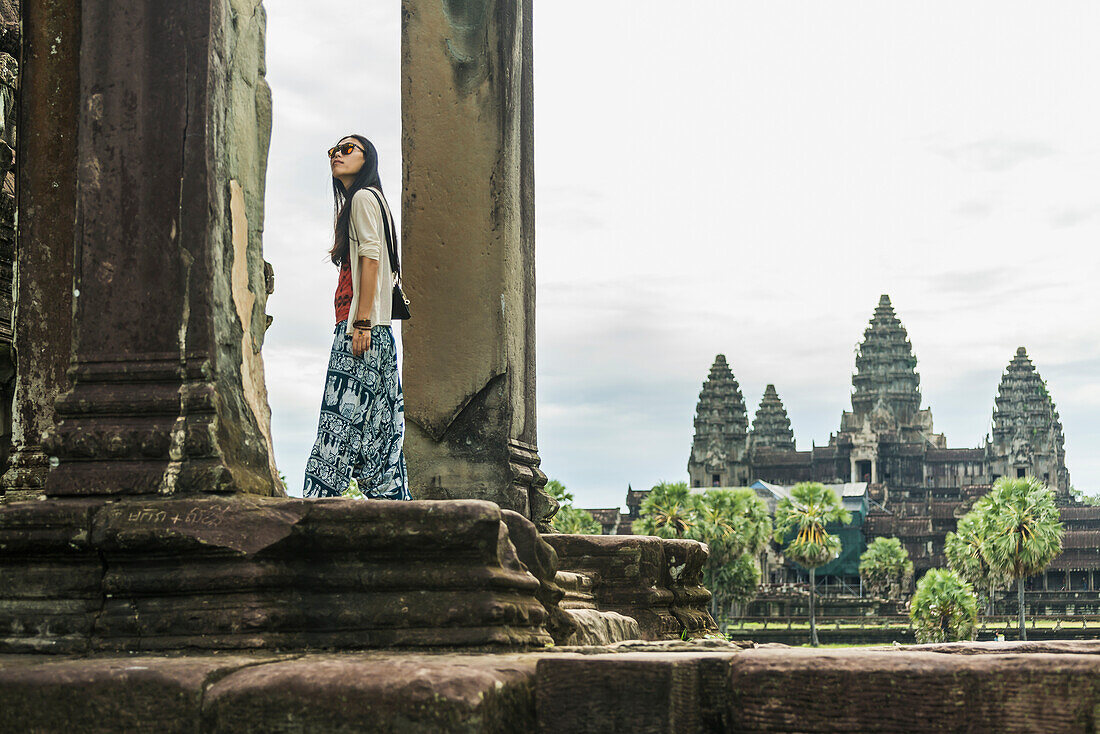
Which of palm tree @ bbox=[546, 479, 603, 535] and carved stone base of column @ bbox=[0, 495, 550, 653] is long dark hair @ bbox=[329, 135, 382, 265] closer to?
carved stone base of column @ bbox=[0, 495, 550, 653]

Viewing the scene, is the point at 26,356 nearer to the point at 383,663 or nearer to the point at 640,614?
the point at 383,663

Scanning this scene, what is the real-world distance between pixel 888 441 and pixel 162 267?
286 feet

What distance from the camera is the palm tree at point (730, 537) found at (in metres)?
47.5

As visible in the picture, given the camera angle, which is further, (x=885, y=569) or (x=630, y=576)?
→ (x=885, y=569)

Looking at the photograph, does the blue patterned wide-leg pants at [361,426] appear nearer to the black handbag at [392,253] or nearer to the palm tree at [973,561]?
the black handbag at [392,253]

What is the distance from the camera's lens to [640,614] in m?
5.79

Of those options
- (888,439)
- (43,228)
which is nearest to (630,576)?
(43,228)

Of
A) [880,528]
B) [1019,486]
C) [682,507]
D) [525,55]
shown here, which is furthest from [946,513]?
[525,55]

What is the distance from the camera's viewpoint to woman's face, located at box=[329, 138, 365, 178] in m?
4.61

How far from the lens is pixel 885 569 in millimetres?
61125

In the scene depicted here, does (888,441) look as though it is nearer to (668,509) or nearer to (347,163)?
(668,509)

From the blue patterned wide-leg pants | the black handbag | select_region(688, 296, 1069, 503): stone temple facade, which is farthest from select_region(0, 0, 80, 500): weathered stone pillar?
select_region(688, 296, 1069, 503): stone temple facade

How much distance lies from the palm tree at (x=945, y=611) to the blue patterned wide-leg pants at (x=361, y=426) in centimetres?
3524

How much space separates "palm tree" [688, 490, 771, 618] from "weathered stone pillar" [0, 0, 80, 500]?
142 feet
